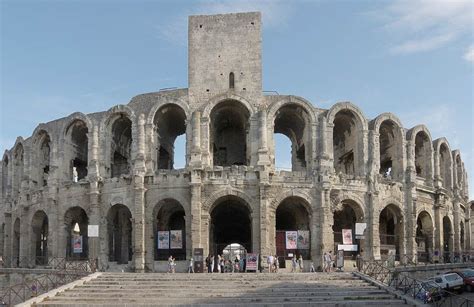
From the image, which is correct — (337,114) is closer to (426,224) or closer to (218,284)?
(426,224)

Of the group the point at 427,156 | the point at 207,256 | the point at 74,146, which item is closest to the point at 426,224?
the point at 427,156

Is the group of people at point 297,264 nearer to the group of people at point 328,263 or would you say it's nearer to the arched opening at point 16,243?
the group of people at point 328,263

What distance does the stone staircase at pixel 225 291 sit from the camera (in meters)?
23.8

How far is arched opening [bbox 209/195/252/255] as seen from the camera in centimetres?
3878

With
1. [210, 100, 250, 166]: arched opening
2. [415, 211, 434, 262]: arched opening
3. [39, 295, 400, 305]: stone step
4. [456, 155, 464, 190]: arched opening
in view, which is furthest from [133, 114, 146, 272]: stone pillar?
[456, 155, 464, 190]: arched opening

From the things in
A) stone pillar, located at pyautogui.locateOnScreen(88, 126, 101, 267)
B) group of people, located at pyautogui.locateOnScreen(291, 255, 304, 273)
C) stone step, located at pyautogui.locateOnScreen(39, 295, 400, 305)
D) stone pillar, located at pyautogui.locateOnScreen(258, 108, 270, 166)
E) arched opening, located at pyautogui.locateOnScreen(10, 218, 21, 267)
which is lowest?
stone step, located at pyautogui.locateOnScreen(39, 295, 400, 305)

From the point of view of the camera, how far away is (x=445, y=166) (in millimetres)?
44188

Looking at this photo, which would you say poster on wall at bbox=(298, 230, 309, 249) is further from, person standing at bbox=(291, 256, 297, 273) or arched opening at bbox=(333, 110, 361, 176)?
arched opening at bbox=(333, 110, 361, 176)

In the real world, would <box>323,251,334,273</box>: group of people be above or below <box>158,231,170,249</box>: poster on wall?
below

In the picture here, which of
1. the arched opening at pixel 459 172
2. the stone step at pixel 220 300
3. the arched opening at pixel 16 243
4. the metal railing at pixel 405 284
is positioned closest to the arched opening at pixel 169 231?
the stone step at pixel 220 300

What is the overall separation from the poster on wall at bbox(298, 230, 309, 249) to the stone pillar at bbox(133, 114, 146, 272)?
29.5 ft

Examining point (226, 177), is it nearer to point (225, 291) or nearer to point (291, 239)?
point (291, 239)

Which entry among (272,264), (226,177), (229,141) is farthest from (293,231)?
(229,141)

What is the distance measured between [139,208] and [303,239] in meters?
9.67
